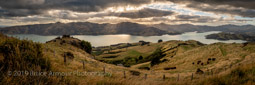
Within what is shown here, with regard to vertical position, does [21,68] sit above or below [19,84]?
above

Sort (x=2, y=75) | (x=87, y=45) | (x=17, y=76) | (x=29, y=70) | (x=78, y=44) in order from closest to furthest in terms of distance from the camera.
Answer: (x=2, y=75), (x=17, y=76), (x=29, y=70), (x=78, y=44), (x=87, y=45)

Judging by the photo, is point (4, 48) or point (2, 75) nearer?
point (2, 75)

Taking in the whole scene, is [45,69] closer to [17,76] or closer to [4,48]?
[17,76]

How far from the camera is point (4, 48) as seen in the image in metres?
5.48

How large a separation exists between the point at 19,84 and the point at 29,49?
2.05 meters

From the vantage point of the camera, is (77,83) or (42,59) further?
(42,59)

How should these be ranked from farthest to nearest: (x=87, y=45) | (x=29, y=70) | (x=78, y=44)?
(x=87, y=45) < (x=78, y=44) < (x=29, y=70)

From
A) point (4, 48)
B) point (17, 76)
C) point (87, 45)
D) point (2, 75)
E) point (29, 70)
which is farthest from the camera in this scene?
point (87, 45)

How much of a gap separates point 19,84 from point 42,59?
1.67 m

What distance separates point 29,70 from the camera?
5.12 metres

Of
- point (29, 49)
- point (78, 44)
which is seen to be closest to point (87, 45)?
point (78, 44)

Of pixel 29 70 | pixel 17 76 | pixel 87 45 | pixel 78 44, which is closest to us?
pixel 17 76

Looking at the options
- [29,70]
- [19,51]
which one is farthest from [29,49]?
[29,70]

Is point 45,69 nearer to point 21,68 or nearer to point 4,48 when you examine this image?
point 21,68
